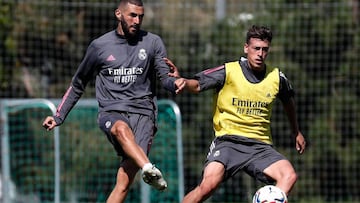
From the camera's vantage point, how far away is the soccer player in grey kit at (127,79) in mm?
9859

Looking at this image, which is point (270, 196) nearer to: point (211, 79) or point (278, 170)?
point (278, 170)

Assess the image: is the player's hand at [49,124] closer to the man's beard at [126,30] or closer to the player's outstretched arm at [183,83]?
the man's beard at [126,30]

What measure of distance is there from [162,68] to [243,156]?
115cm

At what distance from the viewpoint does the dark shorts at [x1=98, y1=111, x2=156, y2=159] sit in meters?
9.78

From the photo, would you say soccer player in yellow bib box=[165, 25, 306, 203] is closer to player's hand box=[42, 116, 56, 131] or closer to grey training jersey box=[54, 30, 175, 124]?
grey training jersey box=[54, 30, 175, 124]

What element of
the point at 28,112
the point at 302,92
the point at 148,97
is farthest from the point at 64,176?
the point at 148,97

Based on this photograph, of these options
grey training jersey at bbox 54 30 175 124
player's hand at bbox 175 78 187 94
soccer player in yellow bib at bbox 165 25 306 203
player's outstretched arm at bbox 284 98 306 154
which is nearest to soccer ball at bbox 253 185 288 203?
soccer player in yellow bib at bbox 165 25 306 203

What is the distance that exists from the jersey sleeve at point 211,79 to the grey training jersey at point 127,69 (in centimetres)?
37

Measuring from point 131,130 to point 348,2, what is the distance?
9698mm

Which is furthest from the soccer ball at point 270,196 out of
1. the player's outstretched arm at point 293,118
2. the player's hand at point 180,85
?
the player's outstretched arm at point 293,118

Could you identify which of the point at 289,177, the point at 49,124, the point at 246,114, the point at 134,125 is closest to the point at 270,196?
the point at 289,177

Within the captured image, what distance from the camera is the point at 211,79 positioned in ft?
32.8

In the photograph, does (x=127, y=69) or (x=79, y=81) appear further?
(x=79, y=81)

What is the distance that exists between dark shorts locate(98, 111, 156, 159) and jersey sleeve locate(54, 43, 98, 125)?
17.8 inches
